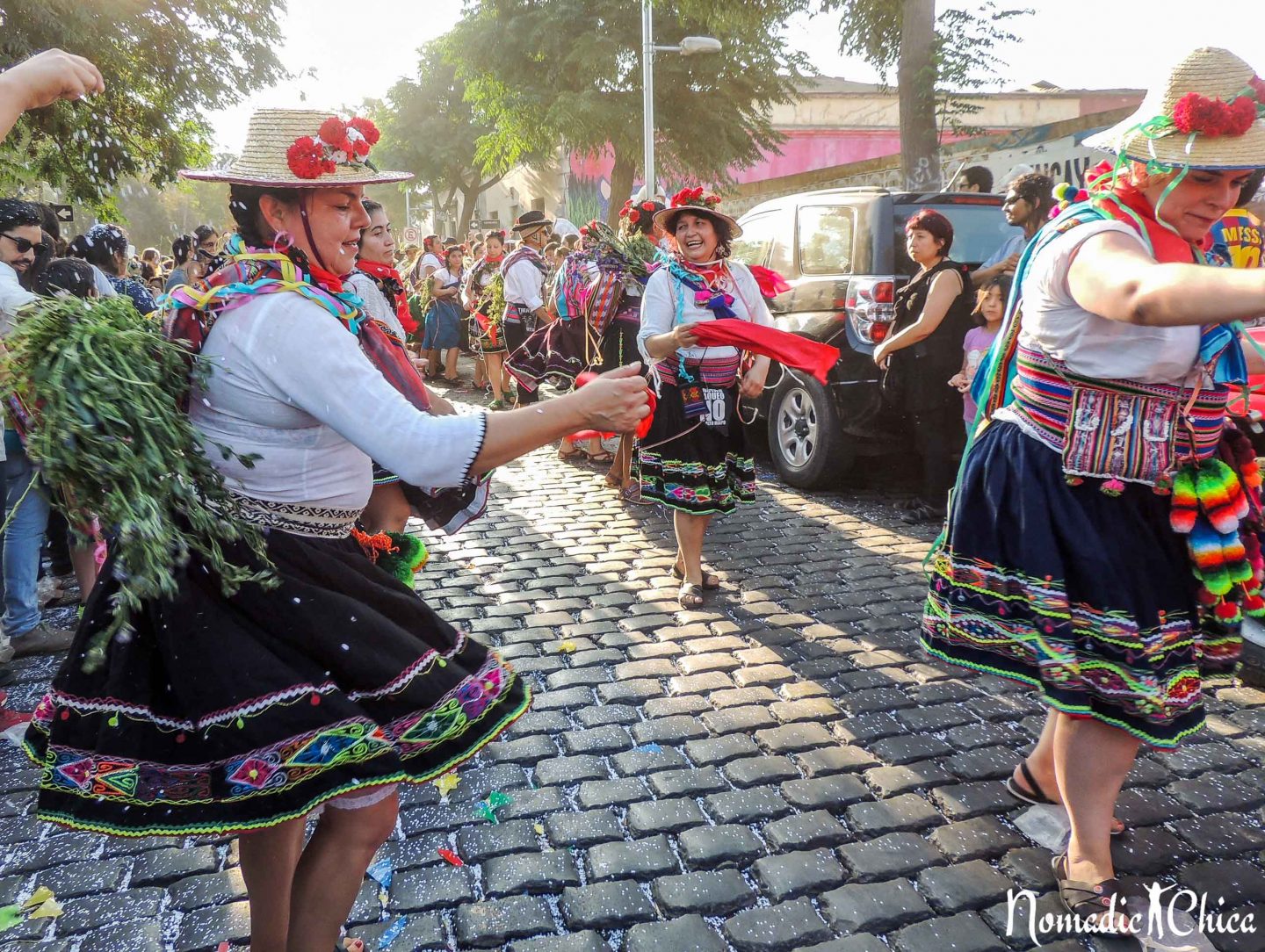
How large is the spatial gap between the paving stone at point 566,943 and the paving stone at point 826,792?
860 millimetres

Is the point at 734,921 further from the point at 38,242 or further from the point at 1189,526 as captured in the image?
the point at 38,242

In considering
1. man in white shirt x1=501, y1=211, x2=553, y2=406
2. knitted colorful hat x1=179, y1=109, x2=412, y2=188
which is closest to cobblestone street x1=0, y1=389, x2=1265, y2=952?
knitted colorful hat x1=179, y1=109, x2=412, y2=188

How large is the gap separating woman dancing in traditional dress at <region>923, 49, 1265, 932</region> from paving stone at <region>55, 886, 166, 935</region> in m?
2.36

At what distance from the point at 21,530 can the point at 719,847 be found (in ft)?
11.5

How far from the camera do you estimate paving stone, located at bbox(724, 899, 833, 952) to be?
2383 mm

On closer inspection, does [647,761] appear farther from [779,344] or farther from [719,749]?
[779,344]

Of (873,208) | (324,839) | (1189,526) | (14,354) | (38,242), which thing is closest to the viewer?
(14,354)

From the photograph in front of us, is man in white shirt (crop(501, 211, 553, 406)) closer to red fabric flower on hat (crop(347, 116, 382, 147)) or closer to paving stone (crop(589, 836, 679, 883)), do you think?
paving stone (crop(589, 836, 679, 883))

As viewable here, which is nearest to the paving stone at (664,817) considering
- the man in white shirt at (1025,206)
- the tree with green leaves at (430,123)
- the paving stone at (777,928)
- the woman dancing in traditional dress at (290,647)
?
the paving stone at (777,928)

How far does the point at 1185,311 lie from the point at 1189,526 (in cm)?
74

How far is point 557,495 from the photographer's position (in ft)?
24.3

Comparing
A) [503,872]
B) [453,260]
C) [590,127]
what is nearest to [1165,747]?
[503,872]

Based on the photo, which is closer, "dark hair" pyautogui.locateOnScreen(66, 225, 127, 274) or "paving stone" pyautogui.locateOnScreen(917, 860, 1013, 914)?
"paving stone" pyautogui.locateOnScreen(917, 860, 1013, 914)

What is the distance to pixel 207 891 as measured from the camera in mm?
2645
